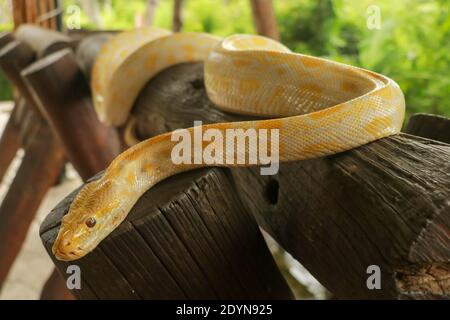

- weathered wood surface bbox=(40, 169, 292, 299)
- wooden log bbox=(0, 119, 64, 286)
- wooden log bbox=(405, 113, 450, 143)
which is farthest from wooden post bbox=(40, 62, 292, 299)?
wooden log bbox=(0, 119, 64, 286)

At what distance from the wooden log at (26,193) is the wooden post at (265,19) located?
1.63m

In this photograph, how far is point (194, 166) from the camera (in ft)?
4.85

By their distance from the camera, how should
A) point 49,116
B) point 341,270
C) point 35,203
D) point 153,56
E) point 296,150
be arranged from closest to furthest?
point 341,270 < point 296,150 < point 153,56 < point 49,116 < point 35,203

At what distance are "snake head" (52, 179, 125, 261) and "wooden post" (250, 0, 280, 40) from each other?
2.83 metres

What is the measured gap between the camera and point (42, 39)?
3.90 meters

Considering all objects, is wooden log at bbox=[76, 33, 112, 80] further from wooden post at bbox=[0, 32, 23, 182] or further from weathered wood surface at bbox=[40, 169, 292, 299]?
wooden post at bbox=[0, 32, 23, 182]

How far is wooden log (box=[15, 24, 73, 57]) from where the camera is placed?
352 cm

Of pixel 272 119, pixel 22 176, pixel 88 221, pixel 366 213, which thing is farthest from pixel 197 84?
pixel 22 176

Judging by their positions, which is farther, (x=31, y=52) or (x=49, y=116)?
(x=31, y=52)
